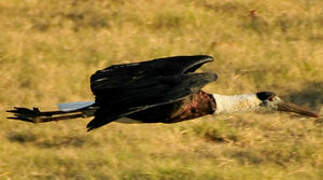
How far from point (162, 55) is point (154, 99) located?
334 centimetres

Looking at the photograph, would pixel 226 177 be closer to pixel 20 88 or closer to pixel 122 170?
pixel 122 170

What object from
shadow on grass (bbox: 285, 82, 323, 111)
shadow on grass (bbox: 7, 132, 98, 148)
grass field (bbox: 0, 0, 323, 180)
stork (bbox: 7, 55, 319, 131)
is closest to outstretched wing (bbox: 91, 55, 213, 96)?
stork (bbox: 7, 55, 319, 131)

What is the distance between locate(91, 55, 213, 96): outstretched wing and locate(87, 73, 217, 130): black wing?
0.65ft

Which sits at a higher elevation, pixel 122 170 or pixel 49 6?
pixel 49 6

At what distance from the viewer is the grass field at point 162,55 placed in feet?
20.9

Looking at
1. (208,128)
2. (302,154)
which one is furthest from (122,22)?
(302,154)

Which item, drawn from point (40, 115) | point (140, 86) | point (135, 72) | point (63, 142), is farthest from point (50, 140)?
point (140, 86)

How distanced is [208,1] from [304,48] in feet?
5.11

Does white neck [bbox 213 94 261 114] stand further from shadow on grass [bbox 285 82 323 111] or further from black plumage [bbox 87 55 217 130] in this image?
shadow on grass [bbox 285 82 323 111]

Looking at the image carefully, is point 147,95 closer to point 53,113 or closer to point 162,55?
point 53,113

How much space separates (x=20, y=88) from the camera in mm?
7965

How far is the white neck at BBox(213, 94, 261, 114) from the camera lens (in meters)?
6.80

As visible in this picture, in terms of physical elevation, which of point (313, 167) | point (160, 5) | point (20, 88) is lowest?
point (313, 167)

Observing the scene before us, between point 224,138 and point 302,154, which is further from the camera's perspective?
point 224,138
